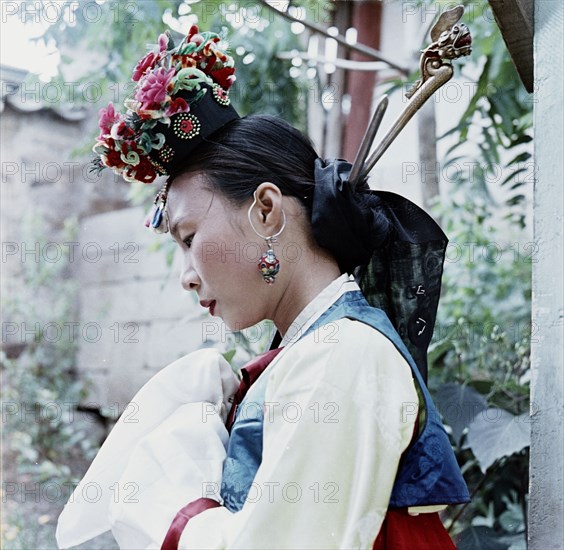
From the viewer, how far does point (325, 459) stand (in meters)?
1.02

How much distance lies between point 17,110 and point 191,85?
340cm

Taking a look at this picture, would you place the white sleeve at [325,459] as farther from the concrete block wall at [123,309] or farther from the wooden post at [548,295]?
the concrete block wall at [123,309]

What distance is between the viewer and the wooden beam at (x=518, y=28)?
4.57 ft

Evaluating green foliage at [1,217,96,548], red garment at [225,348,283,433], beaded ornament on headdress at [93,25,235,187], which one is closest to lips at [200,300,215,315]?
red garment at [225,348,283,433]

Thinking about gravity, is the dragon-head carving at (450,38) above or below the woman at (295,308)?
above

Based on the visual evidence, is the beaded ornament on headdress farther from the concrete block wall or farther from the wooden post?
the concrete block wall

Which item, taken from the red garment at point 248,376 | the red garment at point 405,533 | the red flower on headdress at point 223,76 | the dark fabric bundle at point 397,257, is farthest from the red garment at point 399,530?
the red flower on headdress at point 223,76

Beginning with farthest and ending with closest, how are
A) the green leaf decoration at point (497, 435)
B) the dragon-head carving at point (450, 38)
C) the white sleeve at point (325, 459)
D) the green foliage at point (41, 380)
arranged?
the green foliage at point (41, 380), the green leaf decoration at point (497, 435), the dragon-head carving at point (450, 38), the white sleeve at point (325, 459)

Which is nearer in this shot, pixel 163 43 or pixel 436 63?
pixel 436 63

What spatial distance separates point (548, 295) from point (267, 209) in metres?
0.47

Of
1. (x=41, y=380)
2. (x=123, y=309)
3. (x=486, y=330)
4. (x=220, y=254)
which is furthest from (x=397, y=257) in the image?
(x=41, y=380)

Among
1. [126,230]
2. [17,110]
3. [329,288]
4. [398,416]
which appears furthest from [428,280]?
[17,110]

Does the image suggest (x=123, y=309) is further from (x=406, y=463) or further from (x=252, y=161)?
(x=406, y=463)

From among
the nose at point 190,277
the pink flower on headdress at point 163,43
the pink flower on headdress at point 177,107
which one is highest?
the pink flower on headdress at point 163,43
